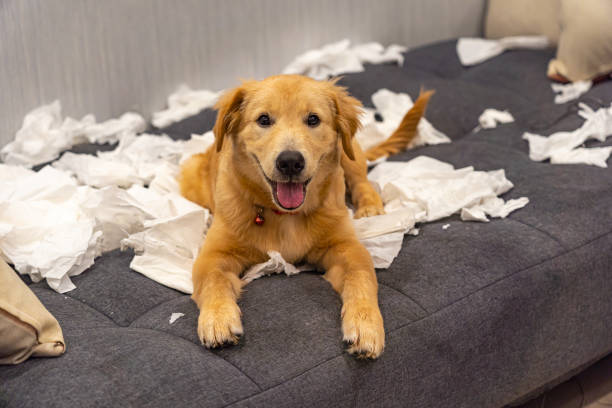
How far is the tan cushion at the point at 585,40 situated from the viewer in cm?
342

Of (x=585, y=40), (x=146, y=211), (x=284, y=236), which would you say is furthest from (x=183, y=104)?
(x=585, y=40)

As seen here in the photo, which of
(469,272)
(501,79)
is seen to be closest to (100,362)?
(469,272)

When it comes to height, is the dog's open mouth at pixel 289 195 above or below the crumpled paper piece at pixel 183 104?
above

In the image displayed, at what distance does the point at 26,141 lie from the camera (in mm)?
3008

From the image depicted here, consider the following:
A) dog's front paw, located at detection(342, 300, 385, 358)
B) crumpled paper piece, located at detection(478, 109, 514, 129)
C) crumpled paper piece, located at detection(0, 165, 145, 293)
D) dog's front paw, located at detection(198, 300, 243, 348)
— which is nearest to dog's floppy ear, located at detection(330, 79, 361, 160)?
dog's front paw, located at detection(342, 300, 385, 358)

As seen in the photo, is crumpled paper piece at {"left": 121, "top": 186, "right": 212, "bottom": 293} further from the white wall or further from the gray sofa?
the white wall

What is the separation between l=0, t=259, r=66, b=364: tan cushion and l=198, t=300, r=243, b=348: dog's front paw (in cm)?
33

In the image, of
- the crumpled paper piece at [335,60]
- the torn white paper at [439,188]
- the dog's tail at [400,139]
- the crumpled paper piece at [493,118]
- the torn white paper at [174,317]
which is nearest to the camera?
the torn white paper at [174,317]

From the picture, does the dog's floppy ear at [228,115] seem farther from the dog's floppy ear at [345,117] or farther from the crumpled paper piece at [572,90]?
the crumpled paper piece at [572,90]

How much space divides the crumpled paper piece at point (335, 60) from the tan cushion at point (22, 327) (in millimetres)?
2527

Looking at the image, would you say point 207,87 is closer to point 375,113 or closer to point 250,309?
point 375,113

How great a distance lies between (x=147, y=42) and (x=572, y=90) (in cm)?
232

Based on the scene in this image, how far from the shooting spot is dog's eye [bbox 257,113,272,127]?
193 cm

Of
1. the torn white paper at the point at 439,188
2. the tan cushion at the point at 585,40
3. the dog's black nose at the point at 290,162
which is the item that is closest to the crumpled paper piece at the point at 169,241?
the dog's black nose at the point at 290,162
